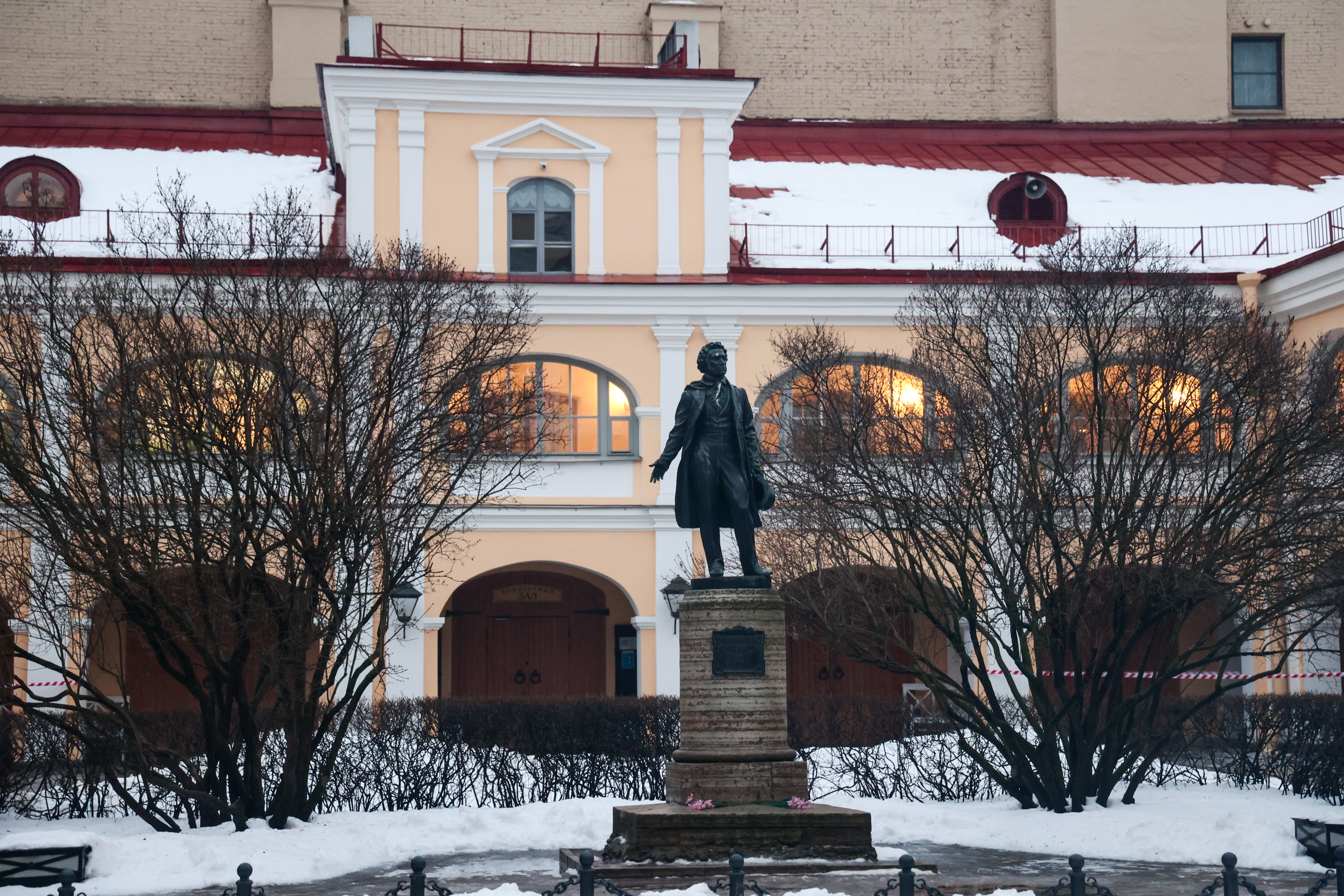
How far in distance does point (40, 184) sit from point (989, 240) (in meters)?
16.3

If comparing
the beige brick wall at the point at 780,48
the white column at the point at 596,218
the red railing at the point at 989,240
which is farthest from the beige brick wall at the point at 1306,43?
the white column at the point at 596,218

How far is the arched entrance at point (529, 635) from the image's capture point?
102 ft

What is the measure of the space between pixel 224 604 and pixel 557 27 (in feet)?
74.6

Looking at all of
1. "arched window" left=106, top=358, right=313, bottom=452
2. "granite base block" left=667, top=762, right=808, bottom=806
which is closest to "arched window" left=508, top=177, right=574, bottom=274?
"arched window" left=106, top=358, right=313, bottom=452

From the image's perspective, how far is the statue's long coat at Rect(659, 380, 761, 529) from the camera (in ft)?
48.8

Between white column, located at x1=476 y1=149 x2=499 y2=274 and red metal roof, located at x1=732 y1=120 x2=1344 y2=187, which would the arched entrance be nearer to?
white column, located at x1=476 y1=149 x2=499 y2=274

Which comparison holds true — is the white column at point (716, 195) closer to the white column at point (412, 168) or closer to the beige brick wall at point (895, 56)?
the white column at point (412, 168)

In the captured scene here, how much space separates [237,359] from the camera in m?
16.8

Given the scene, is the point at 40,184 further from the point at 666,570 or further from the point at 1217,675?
the point at 1217,675

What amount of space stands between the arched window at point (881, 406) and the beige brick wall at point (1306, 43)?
20.3m

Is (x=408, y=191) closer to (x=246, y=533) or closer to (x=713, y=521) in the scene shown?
(x=246, y=533)

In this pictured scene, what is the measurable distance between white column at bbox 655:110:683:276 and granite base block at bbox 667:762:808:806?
15.1 m

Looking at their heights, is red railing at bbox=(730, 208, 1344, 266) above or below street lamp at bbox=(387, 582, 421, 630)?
above

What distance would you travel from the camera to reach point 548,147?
28.2 meters
